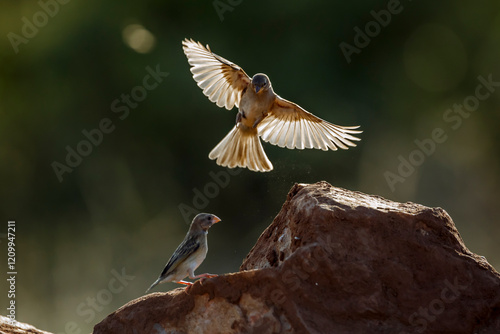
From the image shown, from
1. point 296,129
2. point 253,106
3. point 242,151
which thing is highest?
point 253,106

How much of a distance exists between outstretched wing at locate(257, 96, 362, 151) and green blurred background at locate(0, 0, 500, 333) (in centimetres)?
523

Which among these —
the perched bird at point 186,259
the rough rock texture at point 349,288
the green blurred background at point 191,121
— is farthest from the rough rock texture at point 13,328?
the green blurred background at point 191,121

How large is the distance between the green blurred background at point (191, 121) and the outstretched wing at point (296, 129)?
5232 millimetres

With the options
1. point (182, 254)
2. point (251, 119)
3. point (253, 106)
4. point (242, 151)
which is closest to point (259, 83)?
point (253, 106)

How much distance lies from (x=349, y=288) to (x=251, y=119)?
10.2ft

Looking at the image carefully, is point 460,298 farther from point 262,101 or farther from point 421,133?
point 421,133

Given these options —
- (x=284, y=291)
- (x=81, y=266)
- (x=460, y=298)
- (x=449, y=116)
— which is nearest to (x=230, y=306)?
(x=284, y=291)

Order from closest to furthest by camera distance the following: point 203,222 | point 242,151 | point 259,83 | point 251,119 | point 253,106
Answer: point 203,222
point 259,83
point 253,106
point 251,119
point 242,151

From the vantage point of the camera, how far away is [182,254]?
16.5ft

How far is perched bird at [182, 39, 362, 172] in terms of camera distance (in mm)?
6906

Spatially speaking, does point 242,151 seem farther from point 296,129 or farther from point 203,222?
point 203,222

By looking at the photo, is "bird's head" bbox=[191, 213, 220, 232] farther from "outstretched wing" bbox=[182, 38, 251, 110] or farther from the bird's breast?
"outstretched wing" bbox=[182, 38, 251, 110]

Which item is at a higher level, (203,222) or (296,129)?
(203,222)

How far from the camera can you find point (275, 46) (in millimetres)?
14047
